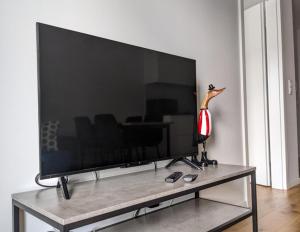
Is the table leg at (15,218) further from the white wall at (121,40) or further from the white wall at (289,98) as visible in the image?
the white wall at (289,98)

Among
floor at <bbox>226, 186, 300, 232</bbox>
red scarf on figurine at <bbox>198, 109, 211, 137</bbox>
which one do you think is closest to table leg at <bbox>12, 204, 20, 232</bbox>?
red scarf on figurine at <bbox>198, 109, 211, 137</bbox>

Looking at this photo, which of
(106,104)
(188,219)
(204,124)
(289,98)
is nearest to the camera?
(106,104)

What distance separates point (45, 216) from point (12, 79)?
2.07 ft

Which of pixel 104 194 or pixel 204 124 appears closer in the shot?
pixel 104 194

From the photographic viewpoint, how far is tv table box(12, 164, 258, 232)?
0.90 metres

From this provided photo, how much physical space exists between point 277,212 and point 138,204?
182 cm

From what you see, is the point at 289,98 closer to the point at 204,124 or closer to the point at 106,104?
the point at 204,124

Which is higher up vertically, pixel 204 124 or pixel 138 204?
pixel 204 124

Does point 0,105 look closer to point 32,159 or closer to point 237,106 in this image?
point 32,159

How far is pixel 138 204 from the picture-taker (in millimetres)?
1020

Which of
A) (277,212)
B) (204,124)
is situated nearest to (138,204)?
(204,124)

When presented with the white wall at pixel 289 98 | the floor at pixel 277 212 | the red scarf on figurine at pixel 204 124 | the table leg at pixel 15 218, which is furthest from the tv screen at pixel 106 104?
the white wall at pixel 289 98

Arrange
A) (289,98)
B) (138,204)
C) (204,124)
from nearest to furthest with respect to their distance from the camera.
Result: (138,204) → (204,124) → (289,98)

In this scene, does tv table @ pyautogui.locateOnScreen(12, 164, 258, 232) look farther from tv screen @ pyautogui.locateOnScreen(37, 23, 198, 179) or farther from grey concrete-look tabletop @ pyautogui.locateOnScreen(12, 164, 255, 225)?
tv screen @ pyautogui.locateOnScreen(37, 23, 198, 179)
